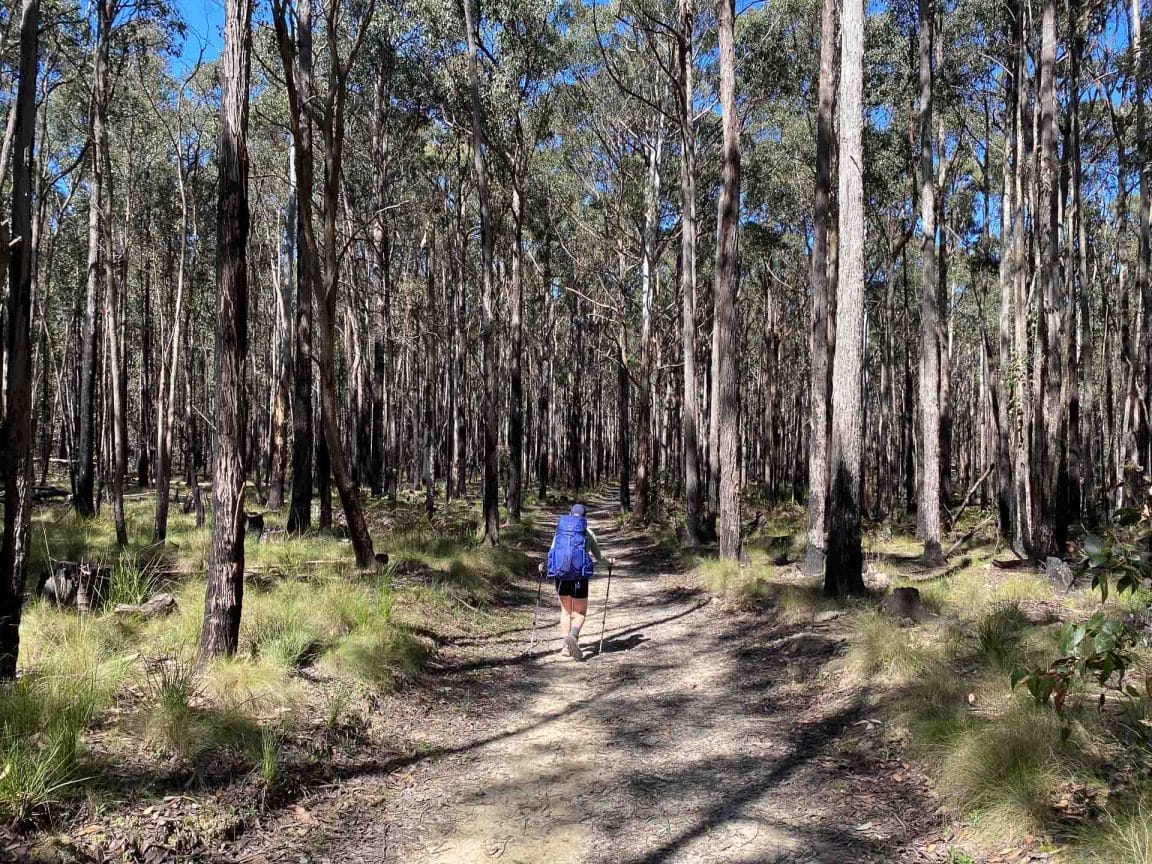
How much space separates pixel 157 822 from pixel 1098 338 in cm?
4612

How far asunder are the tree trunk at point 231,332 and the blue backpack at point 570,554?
295 cm

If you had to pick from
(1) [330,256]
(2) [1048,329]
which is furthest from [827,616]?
(2) [1048,329]

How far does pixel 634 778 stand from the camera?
463 cm

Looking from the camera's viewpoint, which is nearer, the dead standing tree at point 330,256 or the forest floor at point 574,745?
the forest floor at point 574,745

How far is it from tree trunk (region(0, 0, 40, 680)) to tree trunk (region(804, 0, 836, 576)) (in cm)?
936

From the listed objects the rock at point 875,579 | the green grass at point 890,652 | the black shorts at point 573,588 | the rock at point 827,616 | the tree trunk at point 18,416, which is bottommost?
the rock at point 875,579

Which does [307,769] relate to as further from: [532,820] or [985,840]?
[985,840]

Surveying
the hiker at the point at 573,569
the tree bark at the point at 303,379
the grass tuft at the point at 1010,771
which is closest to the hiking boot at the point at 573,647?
the hiker at the point at 573,569

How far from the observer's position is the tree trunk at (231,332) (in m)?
5.45

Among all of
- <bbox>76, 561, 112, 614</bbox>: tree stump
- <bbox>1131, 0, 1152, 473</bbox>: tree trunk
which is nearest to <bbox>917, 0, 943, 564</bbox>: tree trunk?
<bbox>1131, 0, 1152, 473</bbox>: tree trunk

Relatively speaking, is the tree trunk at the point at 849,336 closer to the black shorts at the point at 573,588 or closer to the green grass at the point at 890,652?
the green grass at the point at 890,652

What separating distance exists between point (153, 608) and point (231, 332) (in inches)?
103

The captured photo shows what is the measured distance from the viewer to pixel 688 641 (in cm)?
844

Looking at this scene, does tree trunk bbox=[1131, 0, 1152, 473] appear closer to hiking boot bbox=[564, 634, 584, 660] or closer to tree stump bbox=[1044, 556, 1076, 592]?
tree stump bbox=[1044, 556, 1076, 592]
